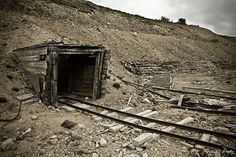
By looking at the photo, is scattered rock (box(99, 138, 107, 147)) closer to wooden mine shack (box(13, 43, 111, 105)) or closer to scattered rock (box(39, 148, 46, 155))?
scattered rock (box(39, 148, 46, 155))

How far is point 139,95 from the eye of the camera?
13.7m

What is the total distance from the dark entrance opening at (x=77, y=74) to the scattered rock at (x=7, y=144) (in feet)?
19.3

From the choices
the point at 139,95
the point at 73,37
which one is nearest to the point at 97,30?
the point at 73,37

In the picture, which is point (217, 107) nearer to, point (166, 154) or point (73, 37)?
point (166, 154)

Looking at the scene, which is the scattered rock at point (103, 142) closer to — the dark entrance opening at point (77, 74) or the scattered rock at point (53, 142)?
the scattered rock at point (53, 142)

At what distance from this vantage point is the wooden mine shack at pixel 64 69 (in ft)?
33.8

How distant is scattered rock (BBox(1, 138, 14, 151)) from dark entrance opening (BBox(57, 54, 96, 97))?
5.88 m

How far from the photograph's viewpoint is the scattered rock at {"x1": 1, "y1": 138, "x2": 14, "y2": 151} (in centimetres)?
666

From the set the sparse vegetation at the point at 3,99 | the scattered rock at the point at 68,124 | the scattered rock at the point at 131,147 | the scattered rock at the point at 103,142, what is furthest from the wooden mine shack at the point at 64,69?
the scattered rock at the point at 131,147

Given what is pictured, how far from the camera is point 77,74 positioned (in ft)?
43.5

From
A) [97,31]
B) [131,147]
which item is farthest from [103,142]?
[97,31]

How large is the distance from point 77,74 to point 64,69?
3.12 ft

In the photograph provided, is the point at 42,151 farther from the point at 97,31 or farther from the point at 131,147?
the point at 97,31

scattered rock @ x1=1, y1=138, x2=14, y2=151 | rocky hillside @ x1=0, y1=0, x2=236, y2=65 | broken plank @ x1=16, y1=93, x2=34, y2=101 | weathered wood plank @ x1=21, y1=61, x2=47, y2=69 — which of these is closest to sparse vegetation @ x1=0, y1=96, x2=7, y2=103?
broken plank @ x1=16, y1=93, x2=34, y2=101
